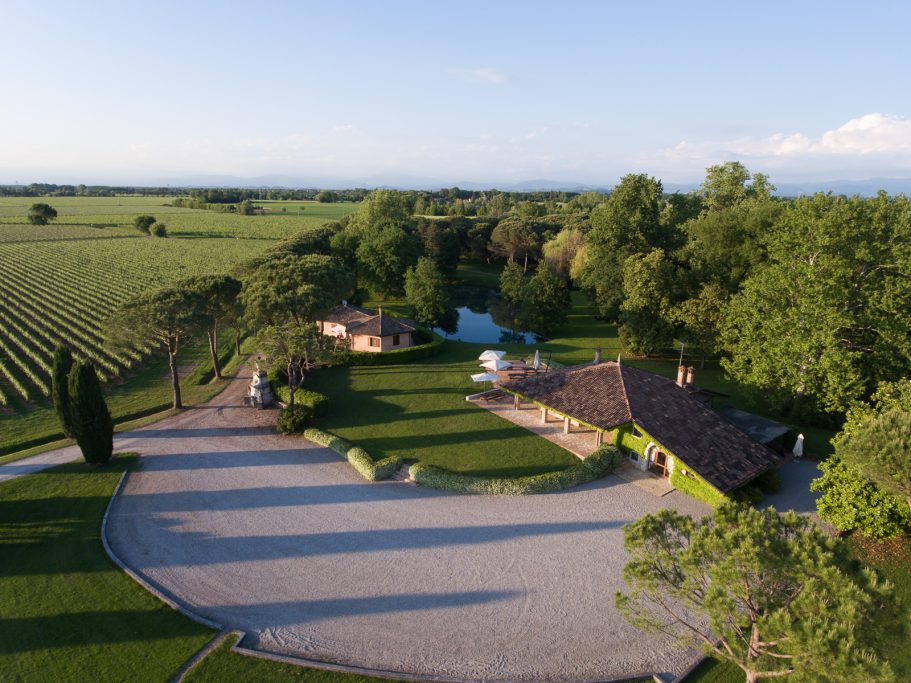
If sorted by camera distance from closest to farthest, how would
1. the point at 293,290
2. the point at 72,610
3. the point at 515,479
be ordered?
the point at 72,610 < the point at 515,479 < the point at 293,290

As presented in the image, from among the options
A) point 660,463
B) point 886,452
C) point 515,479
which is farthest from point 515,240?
point 886,452

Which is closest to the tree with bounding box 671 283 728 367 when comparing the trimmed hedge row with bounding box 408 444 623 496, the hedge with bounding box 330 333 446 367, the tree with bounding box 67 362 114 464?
the trimmed hedge row with bounding box 408 444 623 496

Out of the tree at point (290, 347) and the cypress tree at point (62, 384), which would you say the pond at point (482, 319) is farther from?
the cypress tree at point (62, 384)

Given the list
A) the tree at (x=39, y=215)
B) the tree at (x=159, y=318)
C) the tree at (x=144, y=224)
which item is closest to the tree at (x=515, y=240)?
the tree at (x=159, y=318)

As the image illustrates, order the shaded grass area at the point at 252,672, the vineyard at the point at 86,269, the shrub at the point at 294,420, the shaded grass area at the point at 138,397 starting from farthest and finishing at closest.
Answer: the vineyard at the point at 86,269
the shrub at the point at 294,420
the shaded grass area at the point at 138,397
the shaded grass area at the point at 252,672

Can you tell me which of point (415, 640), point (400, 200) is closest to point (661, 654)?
point (415, 640)

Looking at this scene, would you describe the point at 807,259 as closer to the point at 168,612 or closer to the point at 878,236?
the point at 878,236

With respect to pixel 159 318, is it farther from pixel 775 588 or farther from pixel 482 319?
pixel 482 319
